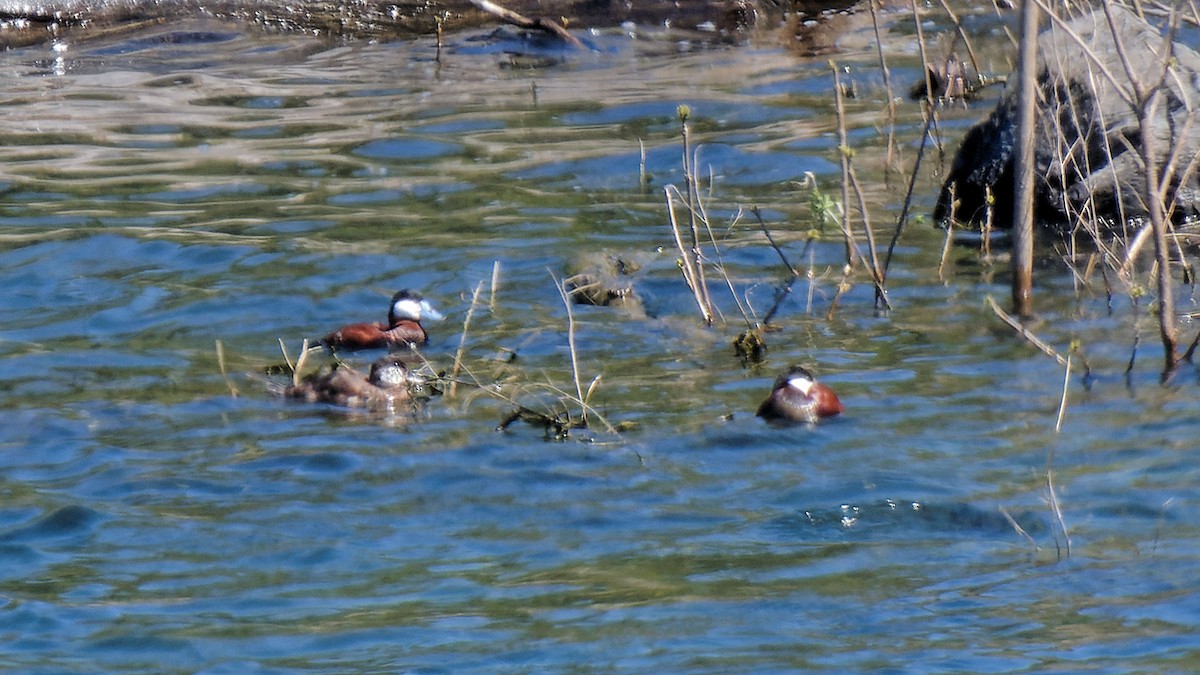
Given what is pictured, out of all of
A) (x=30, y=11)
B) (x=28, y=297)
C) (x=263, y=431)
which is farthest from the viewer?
(x=30, y=11)

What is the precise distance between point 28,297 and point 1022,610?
6.06 metres

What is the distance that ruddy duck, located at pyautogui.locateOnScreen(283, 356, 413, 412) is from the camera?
7090 mm

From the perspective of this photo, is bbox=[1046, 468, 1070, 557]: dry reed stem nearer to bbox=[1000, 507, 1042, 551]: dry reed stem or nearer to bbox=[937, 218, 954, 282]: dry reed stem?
bbox=[1000, 507, 1042, 551]: dry reed stem

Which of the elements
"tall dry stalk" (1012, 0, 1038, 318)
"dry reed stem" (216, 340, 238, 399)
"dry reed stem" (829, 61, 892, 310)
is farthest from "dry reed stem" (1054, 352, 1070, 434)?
"dry reed stem" (216, 340, 238, 399)

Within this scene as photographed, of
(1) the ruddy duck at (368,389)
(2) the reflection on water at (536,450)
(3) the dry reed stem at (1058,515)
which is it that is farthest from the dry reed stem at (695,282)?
(3) the dry reed stem at (1058,515)

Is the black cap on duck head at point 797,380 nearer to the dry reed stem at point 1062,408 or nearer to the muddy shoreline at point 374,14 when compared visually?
the dry reed stem at point 1062,408

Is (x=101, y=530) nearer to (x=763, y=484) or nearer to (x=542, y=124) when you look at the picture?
(x=763, y=484)

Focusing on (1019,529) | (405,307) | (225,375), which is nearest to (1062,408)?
(1019,529)

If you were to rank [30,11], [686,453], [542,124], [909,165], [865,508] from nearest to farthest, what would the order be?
[865,508] < [686,453] < [909,165] < [542,124] < [30,11]

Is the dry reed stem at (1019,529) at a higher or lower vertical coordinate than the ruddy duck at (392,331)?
lower

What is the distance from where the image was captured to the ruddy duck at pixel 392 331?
7969mm

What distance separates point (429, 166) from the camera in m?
11.8

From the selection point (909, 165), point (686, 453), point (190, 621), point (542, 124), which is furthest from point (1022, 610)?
point (542, 124)

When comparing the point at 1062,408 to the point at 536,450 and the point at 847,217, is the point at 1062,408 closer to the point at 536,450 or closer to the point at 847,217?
the point at 536,450
